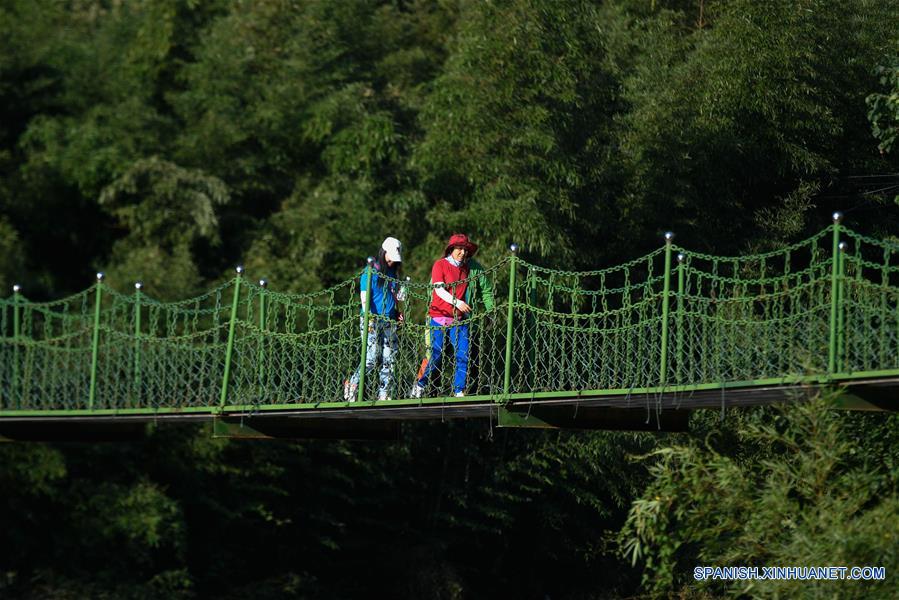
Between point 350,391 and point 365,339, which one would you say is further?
point 350,391

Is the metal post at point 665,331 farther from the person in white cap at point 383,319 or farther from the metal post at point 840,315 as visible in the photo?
the person in white cap at point 383,319

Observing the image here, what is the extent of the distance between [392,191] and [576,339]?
640cm

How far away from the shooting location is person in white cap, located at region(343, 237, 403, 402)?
9.43 m

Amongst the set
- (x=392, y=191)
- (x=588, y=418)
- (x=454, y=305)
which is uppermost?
(x=392, y=191)

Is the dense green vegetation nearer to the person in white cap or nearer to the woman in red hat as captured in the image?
the woman in red hat

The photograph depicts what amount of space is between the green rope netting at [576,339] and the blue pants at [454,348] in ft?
0.27

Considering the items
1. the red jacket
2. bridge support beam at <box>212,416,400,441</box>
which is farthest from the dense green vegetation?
the red jacket

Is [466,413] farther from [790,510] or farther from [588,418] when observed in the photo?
[790,510]

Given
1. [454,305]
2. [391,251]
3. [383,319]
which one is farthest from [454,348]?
[391,251]

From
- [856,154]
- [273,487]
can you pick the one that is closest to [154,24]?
[273,487]

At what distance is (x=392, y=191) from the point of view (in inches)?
613

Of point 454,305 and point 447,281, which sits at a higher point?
point 447,281

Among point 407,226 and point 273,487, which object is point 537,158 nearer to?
point 407,226

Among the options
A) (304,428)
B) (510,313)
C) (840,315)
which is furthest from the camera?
(304,428)
